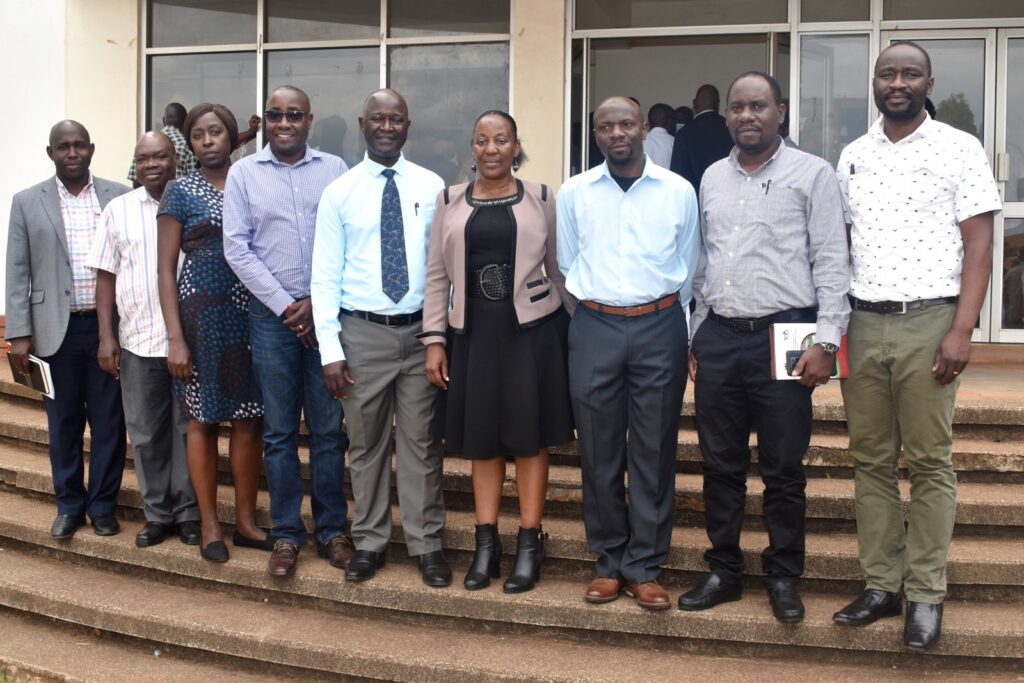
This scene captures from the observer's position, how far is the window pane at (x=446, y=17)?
324 inches

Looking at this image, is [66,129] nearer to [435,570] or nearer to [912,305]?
[435,570]

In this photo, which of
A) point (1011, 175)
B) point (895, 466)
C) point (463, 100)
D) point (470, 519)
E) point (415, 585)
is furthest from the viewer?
point (463, 100)

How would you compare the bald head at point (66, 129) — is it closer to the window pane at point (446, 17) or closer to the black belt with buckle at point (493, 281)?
the black belt with buckle at point (493, 281)

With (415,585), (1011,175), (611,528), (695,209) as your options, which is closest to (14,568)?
(415,585)

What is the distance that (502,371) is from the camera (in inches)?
164

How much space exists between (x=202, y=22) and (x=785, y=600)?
23.7 ft

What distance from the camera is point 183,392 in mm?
4590

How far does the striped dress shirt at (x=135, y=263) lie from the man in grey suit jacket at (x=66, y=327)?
13.7 inches

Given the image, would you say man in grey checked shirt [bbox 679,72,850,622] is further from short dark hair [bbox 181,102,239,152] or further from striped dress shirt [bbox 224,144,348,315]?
short dark hair [bbox 181,102,239,152]

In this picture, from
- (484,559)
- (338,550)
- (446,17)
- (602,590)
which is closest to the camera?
(602,590)

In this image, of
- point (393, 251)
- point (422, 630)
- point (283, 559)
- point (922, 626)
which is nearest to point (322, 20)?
point (393, 251)

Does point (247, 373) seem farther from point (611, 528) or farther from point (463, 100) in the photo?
point (463, 100)

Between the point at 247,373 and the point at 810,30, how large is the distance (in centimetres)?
540

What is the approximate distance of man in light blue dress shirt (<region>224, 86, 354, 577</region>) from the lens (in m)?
4.34
